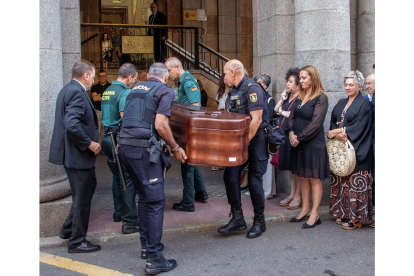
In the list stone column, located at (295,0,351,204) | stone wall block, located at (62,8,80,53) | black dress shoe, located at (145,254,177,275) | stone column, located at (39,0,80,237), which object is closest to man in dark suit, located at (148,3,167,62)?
stone column, located at (295,0,351,204)

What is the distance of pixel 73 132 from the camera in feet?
15.0

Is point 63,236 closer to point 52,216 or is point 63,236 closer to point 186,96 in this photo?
point 52,216

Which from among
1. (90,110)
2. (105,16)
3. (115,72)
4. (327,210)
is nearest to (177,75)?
(90,110)

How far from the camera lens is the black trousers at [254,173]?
5.17 meters

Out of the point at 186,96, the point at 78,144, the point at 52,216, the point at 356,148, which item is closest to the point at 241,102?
the point at 186,96

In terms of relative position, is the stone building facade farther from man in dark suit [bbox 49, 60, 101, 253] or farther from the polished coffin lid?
the polished coffin lid

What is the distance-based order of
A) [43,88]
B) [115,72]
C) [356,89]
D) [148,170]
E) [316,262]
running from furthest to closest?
[115,72]
[356,89]
[43,88]
[316,262]
[148,170]

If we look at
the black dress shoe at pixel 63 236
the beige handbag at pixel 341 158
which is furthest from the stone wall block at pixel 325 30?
the black dress shoe at pixel 63 236

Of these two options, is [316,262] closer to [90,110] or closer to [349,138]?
[349,138]

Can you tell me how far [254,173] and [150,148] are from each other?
4.72 ft

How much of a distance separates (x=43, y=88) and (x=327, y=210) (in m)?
3.84

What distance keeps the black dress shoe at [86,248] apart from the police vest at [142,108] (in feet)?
4.79

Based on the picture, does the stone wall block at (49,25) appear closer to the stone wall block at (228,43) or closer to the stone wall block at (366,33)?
the stone wall block at (366,33)

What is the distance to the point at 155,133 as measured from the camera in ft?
14.2
